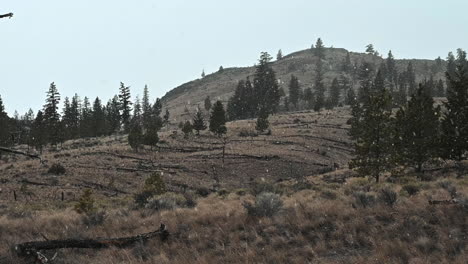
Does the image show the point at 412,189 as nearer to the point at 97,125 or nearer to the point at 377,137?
the point at 377,137

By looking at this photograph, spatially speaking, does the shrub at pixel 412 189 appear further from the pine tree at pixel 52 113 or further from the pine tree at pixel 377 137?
the pine tree at pixel 52 113

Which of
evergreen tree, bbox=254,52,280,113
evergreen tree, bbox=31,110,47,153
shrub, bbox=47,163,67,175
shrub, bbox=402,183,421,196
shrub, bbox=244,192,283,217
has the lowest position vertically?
shrub, bbox=47,163,67,175

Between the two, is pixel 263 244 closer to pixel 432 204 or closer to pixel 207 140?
pixel 432 204

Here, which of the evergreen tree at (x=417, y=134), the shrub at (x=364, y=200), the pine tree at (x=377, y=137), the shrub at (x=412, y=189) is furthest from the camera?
the evergreen tree at (x=417, y=134)

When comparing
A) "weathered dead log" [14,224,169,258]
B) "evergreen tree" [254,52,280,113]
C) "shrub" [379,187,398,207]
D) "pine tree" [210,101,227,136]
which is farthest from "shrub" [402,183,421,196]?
"evergreen tree" [254,52,280,113]

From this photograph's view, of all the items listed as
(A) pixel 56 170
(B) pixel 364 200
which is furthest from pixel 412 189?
(A) pixel 56 170

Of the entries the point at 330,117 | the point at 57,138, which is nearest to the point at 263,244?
the point at 57,138

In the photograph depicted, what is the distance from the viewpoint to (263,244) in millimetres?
9617

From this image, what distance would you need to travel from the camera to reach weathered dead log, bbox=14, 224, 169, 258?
917 centimetres

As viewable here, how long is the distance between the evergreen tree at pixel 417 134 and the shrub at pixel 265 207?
79.3 ft

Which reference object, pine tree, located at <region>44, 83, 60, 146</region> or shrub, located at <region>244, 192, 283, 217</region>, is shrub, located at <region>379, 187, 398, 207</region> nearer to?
shrub, located at <region>244, 192, 283, 217</region>

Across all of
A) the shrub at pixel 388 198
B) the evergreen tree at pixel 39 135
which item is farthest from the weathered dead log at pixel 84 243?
the evergreen tree at pixel 39 135

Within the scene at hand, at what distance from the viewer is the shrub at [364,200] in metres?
11.1

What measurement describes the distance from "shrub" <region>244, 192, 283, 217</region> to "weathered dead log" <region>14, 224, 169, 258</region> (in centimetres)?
241
